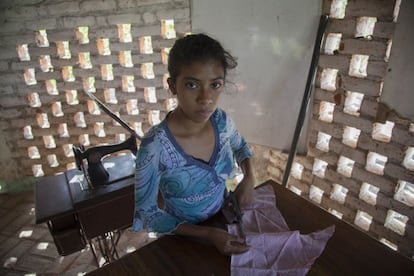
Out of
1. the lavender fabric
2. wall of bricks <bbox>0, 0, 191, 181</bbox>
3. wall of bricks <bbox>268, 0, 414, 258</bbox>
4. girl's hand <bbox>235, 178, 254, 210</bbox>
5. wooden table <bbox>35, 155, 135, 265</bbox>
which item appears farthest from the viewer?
wall of bricks <bbox>0, 0, 191, 181</bbox>

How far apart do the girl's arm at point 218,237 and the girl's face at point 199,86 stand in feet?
1.26

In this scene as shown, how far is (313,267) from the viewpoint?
86cm

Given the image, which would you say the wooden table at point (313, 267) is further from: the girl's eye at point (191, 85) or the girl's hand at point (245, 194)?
the girl's eye at point (191, 85)

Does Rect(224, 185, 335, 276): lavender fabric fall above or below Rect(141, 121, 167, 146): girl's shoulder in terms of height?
below

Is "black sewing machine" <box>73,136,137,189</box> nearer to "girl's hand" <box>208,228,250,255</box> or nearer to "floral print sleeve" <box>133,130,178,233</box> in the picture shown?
"floral print sleeve" <box>133,130,178,233</box>

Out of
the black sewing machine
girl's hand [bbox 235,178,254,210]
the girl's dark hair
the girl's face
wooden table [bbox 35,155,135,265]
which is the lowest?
wooden table [bbox 35,155,135,265]

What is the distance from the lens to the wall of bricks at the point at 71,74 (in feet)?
7.84

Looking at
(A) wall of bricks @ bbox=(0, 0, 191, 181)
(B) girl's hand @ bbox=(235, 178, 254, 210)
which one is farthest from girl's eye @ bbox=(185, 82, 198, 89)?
(A) wall of bricks @ bbox=(0, 0, 191, 181)

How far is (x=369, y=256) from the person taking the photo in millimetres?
893

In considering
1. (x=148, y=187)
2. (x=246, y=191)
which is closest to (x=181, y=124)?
(x=148, y=187)

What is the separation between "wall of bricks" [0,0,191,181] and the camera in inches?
94.1

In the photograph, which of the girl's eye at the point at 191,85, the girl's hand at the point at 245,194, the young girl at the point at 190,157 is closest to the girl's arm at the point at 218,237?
the young girl at the point at 190,157

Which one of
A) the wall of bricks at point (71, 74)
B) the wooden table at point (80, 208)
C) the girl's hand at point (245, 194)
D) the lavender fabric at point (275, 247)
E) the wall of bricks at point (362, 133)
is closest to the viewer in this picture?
the lavender fabric at point (275, 247)

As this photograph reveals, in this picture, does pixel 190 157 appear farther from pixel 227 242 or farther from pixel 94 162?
pixel 94 162
